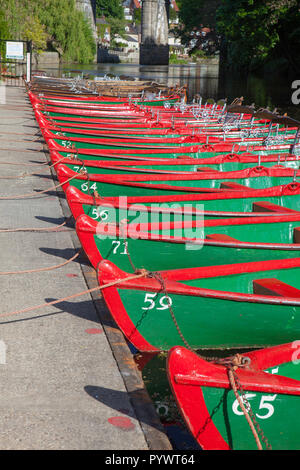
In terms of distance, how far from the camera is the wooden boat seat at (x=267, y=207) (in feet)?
29.1

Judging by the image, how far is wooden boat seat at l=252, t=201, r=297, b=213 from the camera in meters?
8.87

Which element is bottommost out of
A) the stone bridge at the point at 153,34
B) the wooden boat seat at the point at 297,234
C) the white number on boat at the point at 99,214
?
the wooden boat seat at the point at 297,234

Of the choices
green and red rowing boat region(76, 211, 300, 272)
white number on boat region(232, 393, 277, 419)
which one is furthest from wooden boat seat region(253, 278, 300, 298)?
white number on boat region(232, 393, 277, 419)

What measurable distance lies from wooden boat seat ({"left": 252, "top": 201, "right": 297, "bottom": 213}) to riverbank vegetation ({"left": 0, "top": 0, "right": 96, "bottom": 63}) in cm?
3307

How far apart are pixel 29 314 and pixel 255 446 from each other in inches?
113

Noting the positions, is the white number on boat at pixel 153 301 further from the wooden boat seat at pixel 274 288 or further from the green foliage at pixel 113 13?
the green foliage at pixel 113 13

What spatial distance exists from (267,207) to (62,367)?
182 inches

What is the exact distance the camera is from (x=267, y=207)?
29.7 feet

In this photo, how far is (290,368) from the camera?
15.3ft

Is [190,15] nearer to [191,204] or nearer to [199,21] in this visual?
[199,21]

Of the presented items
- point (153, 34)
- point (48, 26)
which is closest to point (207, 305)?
point (48, 26)

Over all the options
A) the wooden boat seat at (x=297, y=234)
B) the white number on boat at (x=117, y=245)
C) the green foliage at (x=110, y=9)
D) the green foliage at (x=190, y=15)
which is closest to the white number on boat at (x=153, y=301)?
the white number on boat at (x=117, y=245)

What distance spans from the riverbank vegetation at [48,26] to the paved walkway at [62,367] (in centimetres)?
3389

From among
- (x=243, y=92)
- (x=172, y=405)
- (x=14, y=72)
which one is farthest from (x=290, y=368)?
(x=243, y=92)
